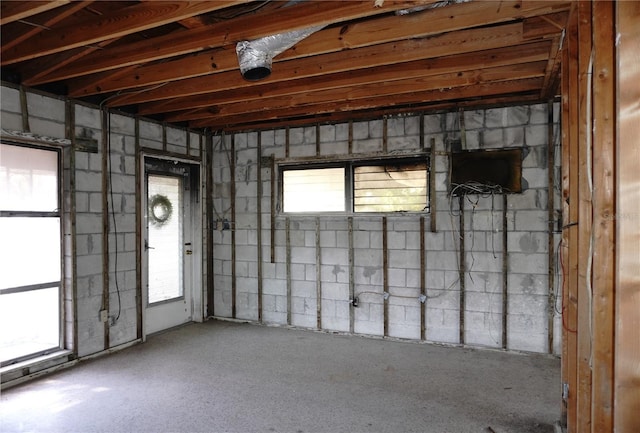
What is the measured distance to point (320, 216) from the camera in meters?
4.93

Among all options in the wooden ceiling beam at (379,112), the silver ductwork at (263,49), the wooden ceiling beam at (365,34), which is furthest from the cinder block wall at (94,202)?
the silver ductwork at (263,49)

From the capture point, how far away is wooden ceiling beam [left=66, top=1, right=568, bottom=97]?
2355 millimetres

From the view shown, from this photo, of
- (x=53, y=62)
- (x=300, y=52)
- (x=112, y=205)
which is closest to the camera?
(x=300, y=52)

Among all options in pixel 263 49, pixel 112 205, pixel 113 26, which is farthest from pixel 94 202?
pixel 263 49

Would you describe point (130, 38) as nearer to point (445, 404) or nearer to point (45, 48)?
point (45, 48)

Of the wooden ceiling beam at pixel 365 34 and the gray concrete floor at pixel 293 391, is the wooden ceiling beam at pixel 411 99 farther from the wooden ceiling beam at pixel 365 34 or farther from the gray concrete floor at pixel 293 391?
the gray concrete floor at pixel 293 391

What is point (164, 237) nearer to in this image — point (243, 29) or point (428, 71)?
point (243, 29)

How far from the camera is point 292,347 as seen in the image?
4348 mm

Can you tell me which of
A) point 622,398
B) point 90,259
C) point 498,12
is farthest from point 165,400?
point 498,12

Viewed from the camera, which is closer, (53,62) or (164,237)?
(53,62)

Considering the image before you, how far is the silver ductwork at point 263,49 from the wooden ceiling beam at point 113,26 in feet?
1.32

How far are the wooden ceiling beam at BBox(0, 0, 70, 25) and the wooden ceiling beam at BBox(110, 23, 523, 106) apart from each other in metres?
1.46

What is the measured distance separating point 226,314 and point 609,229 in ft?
15.4

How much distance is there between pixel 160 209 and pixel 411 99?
3.20 meters
